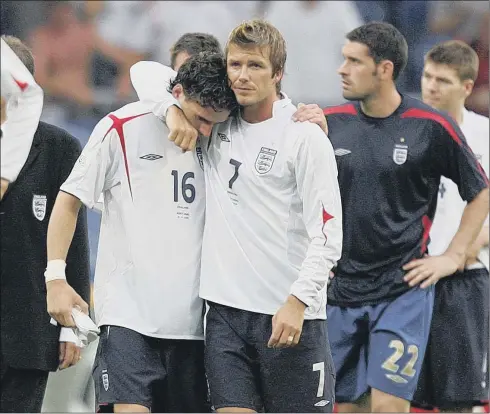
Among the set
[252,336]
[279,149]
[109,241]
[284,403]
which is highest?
[279,149]

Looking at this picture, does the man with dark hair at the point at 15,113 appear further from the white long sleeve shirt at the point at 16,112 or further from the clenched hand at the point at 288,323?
the clenched hand at the point at 288,323

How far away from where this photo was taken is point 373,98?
226 inches

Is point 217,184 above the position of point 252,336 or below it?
above

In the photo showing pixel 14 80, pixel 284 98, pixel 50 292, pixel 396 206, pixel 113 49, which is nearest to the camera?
pixel 14 80

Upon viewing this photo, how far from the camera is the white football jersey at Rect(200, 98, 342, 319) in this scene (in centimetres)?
436

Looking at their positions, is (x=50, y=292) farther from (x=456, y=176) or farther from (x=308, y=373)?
(x=456, y=176)

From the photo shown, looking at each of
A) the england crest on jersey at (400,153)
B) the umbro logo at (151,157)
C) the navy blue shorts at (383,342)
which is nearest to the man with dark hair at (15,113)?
the umbro logo at (151,157)

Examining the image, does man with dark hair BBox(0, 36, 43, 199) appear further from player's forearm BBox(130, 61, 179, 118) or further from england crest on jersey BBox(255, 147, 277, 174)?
england crest on jersey BBox(255, 147, 277, 174)

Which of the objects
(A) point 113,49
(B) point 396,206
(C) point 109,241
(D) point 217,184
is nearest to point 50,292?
(C) point 109,241

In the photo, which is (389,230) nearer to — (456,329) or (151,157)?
(456,329)

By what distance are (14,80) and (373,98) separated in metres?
2.37

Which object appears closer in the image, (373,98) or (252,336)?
(252,336)

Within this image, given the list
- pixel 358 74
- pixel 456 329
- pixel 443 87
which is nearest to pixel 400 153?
pixel 358 74

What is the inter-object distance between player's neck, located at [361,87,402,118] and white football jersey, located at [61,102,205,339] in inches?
61.6
